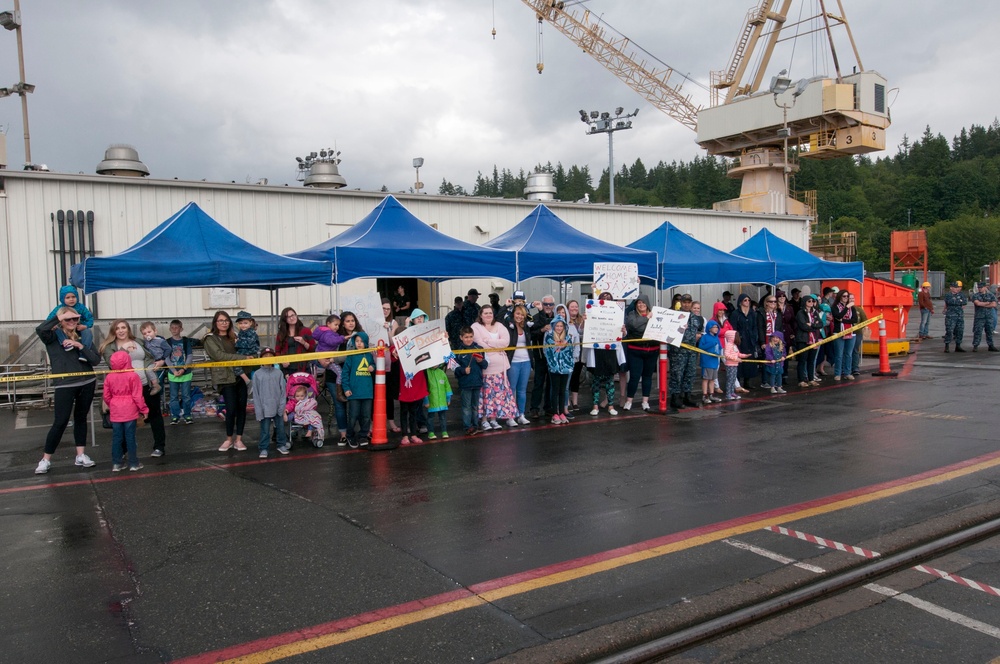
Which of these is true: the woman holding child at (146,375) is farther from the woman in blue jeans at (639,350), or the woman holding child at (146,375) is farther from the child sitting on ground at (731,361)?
the child sitting on ground at (731,361)

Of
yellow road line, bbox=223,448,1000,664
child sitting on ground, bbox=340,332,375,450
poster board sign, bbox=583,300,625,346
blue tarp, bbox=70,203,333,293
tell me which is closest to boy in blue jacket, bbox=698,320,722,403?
poster board sign, bbox=583,300,625,346

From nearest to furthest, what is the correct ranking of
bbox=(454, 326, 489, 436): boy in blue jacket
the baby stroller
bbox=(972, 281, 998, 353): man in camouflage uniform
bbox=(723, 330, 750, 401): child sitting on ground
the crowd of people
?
the crowd of people
the baby stroller
bbox=(454, 326, 489, 436): boy in blue jacket
bbox=(723, 330, 750, 401): child sitting on ground
bbox=(972, 281, 998, 353): man in camouflage uniform

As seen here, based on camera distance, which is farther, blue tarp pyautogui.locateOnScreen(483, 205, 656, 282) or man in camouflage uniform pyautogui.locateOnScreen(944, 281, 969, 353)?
man in camouflage uniform pyautogui.locateOnScreen(944, 281, 969, 353)

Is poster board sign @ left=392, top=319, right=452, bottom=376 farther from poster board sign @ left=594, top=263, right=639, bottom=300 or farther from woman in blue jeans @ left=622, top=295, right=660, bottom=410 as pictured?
poster board sign @ left=594, top=263, right=639, bottom=300

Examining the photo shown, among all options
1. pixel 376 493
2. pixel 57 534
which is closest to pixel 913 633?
pixel 376 493

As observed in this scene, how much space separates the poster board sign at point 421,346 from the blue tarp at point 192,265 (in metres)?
2.00

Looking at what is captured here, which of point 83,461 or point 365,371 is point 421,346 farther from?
point 83,461

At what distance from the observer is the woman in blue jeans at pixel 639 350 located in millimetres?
11305

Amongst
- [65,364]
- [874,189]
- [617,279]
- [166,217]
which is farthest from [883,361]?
[874,189]

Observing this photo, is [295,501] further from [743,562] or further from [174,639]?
[743,562]

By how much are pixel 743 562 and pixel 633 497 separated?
167 cm

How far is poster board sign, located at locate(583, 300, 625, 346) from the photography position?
425 inches

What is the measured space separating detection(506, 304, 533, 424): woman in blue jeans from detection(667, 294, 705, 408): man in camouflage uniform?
250 centimetres

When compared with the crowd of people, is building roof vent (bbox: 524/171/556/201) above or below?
above
